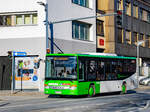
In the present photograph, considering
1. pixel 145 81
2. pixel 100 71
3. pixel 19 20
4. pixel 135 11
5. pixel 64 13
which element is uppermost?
Result: pixel 135 11

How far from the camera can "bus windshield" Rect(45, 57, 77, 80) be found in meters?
22.1

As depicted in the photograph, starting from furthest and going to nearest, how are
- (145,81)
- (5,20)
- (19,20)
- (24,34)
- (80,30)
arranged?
(145,81), (80,30), (5,20), (19,20), (24,34)

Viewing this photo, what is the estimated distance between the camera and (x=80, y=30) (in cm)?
3584

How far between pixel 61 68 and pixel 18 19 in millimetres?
10938

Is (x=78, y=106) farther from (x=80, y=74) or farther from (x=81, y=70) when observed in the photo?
(x=81, y=70)

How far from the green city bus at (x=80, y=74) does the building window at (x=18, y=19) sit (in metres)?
8.53

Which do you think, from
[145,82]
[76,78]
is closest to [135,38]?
[145,82]

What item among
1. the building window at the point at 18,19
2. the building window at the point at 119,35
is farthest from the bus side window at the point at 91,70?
the building window at the point at 119,35

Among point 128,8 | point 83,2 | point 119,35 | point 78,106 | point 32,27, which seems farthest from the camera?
point 128,8

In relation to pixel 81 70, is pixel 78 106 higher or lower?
lower

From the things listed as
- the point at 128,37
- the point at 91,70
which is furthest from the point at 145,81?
the point at 91,70

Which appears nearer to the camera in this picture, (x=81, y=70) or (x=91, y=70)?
(x=81, y=70)

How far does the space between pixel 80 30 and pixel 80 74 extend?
13978 millimetres

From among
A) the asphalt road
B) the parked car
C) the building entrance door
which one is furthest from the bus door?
the parked car
